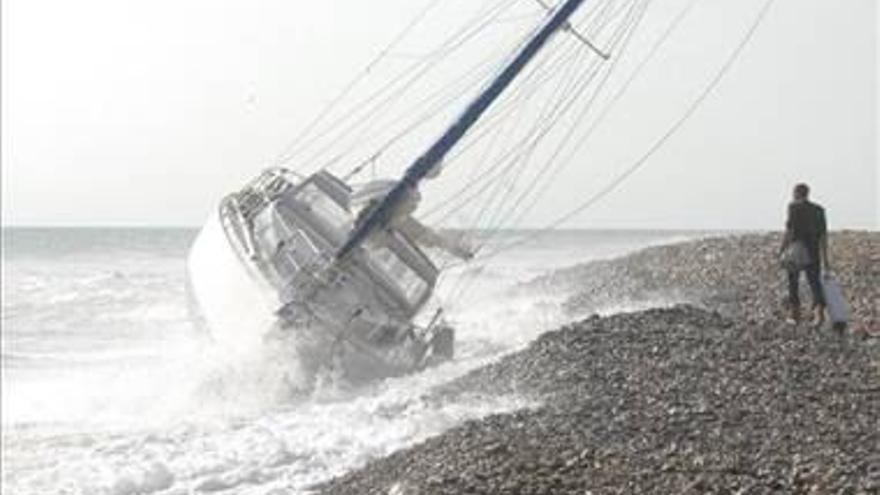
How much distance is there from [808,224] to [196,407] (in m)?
10.2

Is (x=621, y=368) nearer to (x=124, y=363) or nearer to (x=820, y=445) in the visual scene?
(x=820, y=445)

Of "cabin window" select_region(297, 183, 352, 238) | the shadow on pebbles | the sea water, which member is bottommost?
the sea water

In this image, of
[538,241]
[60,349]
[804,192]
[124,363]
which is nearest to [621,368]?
[804,192]

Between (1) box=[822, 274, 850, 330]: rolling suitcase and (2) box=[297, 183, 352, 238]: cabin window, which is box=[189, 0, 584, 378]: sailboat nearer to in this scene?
(2) box=[297, 183, 352, 238]: cabin window

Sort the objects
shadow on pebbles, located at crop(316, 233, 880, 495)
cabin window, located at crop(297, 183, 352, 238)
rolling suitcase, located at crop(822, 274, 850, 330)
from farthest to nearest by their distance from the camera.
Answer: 1. cabin window, located at crop(297, 183, 352, 238)
2. rolling suitcase, located at crop(822, 274, 850, 330)
3. shadow on pebbles, located at crop(316, 233, 880, 495)

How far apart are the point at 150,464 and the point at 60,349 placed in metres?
19.1

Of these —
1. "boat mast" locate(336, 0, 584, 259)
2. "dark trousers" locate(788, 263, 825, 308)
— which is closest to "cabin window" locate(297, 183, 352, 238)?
"boat mast" locate(336, 0, 584, 259)

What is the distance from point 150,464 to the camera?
51.1ft

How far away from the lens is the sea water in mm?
15125

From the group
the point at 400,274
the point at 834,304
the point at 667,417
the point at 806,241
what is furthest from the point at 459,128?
the point at 667,417

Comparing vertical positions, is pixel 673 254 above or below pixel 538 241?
above

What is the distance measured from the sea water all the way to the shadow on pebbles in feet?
3.94

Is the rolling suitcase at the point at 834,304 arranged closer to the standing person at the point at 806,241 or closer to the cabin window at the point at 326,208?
the standing person at the point at 806,241

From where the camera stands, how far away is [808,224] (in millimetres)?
17750
